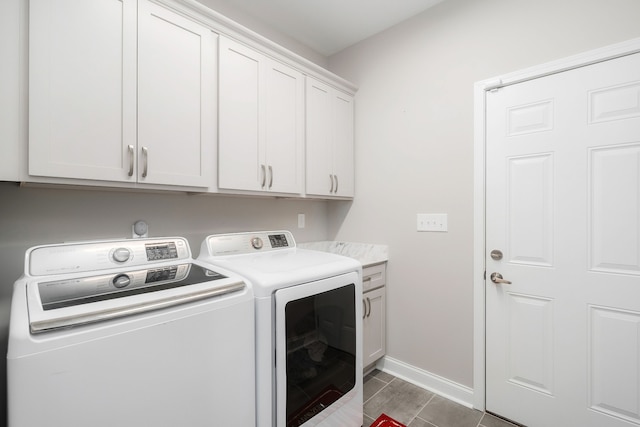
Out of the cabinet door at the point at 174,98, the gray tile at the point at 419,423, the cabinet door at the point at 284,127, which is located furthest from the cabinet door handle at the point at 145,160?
the gray tile at the point at 419,423

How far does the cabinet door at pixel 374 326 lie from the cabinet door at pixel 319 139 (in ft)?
2.88

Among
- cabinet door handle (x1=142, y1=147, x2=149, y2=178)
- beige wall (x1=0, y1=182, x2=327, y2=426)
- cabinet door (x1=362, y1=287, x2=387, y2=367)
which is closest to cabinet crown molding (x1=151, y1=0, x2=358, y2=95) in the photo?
cabinet door handle (x1=142, y1=147, x2=149, y2=178)

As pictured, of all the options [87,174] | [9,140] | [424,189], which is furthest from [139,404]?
[424,189]

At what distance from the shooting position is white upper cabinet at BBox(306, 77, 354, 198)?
223 centimetres

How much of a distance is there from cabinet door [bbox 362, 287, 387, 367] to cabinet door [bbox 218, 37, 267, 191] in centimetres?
118

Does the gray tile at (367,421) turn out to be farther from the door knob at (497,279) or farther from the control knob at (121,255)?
the control knob at (121,255)

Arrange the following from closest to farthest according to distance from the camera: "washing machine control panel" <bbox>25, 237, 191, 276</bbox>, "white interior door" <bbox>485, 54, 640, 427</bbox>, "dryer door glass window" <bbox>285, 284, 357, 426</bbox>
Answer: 1. "washing machine control panel" <bbox>25, 237, 191, 276</bbox>
2. "dryer door glass window" <bbox>285, 284, 357, 426</bbox>
3. "white interior door" <bbox>485, 54, 640, 427</bbox>

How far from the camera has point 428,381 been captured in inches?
84.7

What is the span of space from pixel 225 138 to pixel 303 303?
1.03 m

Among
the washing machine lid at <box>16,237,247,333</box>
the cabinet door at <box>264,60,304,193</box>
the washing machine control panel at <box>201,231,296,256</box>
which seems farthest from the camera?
the cabinet door at <box>264,60,304,193</box>

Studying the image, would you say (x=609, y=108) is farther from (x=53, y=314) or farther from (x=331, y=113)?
(x=53, y=314)

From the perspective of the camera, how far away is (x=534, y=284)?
174 centimetres

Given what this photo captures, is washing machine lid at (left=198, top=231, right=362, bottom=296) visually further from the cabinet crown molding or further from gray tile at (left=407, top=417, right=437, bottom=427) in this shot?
the cabinet crown molding

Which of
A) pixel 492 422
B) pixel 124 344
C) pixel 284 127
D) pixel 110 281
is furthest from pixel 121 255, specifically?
pixel 492 422
